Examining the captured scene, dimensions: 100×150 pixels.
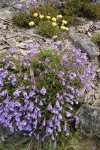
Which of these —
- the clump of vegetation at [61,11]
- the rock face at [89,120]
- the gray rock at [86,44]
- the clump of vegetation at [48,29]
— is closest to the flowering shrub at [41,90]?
the rock face at [89,120]

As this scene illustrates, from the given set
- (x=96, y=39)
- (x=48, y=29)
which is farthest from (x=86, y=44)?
(x=48, y=29)

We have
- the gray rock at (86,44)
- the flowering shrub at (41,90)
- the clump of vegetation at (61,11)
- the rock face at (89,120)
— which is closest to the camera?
the flowering shrub at (41,90)

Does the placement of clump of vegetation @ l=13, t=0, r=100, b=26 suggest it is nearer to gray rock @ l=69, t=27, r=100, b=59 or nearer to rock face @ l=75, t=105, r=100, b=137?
→ gray rock @ l=69, t=27, r=100, b=59

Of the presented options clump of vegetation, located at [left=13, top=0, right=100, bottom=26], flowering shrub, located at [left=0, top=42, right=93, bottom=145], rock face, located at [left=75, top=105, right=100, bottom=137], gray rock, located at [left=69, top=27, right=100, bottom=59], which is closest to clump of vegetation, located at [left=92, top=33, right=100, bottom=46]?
gray rock, located at [left=69, top=27, right=100, bottom=59]

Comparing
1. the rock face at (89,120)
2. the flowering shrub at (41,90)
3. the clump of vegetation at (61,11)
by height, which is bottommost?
the rock face at (89,120)

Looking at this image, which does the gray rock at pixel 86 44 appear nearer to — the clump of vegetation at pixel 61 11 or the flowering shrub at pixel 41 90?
the clump of vegetation at pixel 61 11

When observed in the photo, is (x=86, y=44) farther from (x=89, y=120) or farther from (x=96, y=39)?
(x=89, y=120)
